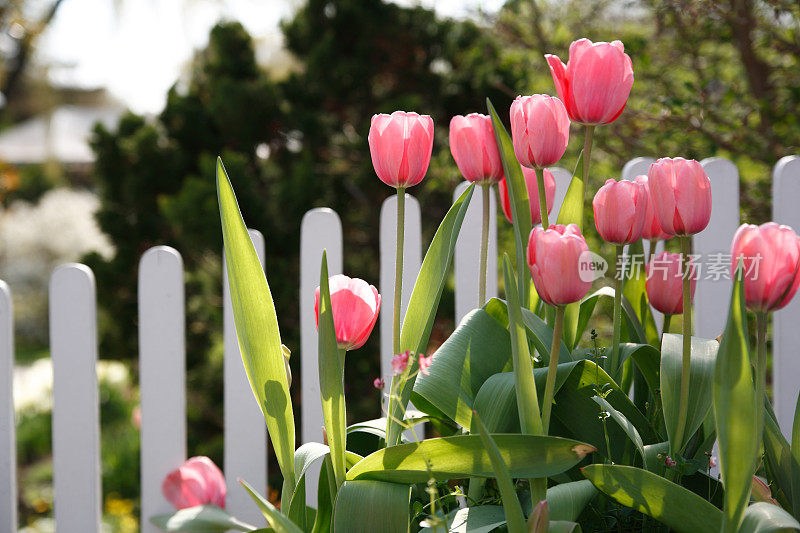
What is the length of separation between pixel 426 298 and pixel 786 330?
919 mm

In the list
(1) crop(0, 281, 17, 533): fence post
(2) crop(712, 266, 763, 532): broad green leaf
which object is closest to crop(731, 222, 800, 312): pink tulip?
(2) crop(712, 266, 763, 532): broad green leaf

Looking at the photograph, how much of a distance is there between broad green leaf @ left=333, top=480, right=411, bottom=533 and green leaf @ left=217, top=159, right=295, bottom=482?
0.10 metres

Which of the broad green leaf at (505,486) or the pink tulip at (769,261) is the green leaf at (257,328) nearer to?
the broad green leaf at (505,486)

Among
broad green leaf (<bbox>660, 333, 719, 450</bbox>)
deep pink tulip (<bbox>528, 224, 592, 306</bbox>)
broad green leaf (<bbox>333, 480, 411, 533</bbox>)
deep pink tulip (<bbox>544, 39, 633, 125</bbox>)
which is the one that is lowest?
broad green leaf (<bbox>333, 480, 411, 533</bbox>)

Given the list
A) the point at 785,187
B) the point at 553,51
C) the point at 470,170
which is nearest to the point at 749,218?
the point at 785,187

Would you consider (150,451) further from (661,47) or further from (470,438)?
(661,47)

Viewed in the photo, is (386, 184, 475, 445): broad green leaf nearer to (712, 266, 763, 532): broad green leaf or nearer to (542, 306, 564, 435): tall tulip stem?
(542, 306, 564, 435): tall tulip stem

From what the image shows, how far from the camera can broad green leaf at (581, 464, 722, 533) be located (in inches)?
24.2

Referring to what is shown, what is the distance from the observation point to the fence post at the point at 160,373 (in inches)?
50.8

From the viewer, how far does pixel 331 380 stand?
685mm

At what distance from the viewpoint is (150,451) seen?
130 centimetres

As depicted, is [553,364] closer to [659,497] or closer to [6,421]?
[659,497]

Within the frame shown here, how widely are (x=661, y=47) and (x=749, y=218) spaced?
0.85 metres

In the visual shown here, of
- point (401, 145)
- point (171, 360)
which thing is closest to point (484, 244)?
point (401, 145)
